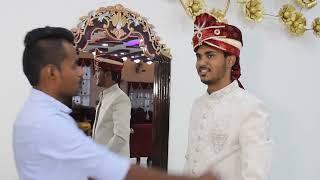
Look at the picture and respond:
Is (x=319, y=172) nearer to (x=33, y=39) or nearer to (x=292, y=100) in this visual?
(x=292, y=100)

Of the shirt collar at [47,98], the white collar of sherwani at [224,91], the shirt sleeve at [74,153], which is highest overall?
the shirt collar at [47,98]

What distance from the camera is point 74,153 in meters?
1.31

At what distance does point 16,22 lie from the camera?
2.46 metres

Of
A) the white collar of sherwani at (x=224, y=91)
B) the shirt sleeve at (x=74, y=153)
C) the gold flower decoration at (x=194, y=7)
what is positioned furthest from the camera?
the gold flower decoration at (x=194, y=7)

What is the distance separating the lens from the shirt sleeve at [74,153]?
4.27 feet

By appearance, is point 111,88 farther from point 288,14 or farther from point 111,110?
point 288,14

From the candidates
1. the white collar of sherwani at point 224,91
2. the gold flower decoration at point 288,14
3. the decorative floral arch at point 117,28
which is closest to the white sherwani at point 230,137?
the white collar of sherwani at point 224,91

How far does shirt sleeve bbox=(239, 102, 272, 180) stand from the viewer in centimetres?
185

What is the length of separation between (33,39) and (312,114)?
2071 millimetres

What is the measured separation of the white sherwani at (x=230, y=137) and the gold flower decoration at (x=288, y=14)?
3.00 ft

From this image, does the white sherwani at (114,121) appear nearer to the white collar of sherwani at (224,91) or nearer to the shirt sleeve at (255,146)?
the white collar of sherwani at (224,91)

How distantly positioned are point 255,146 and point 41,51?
3.06 feet

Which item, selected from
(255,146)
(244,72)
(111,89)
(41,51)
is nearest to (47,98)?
(41,51)

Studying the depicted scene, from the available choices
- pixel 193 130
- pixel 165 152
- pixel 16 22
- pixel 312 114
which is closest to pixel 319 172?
pixel 312 114
